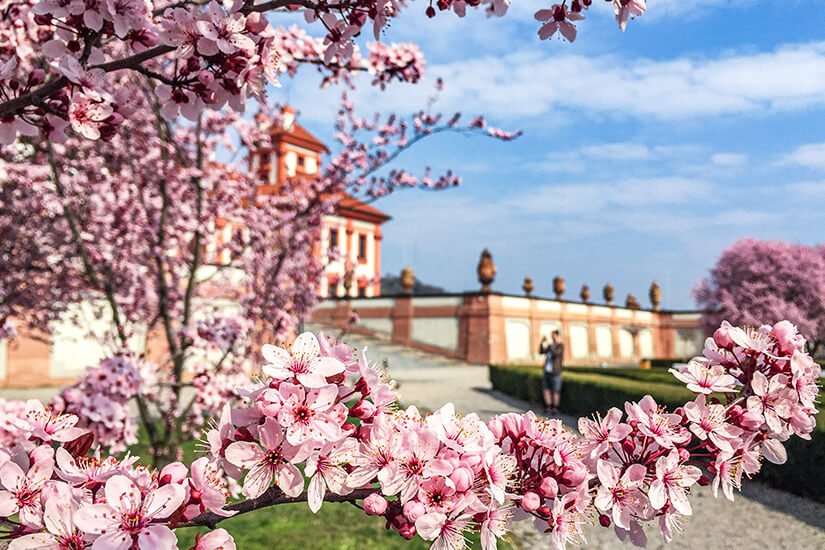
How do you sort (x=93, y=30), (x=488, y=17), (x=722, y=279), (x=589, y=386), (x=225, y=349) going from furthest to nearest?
(x=722, y=279) → (x=589, y=386) → (x=225, y=349) → (x=488, y=17) → (x=93, y=30)

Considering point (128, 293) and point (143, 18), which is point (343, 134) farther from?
point (143, 18)

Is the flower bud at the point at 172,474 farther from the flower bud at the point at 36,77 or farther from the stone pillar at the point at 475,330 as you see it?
the stone pillar at the point at 475,330

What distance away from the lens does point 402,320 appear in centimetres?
2667

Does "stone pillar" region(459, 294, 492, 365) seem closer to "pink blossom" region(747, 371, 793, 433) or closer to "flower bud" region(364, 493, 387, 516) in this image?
"pink blossom" region(747, 371, 793, 433)

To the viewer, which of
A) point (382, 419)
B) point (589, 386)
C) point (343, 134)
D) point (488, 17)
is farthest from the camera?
point (589, 386)

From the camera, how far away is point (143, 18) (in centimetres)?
211

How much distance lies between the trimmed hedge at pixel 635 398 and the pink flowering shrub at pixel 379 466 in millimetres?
6235

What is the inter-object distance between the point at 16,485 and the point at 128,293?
7.45 meters

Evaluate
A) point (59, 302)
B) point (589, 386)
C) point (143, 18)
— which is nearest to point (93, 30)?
point (143, 18)

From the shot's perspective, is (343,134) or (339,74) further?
(343,134)

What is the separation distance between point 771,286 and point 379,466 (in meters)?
24.1

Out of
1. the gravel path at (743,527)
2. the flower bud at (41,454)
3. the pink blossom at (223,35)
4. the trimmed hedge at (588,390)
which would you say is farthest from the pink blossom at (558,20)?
the trimmed hedge at (588,390)

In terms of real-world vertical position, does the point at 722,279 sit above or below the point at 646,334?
above

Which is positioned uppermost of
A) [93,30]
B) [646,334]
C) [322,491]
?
[93,30]
